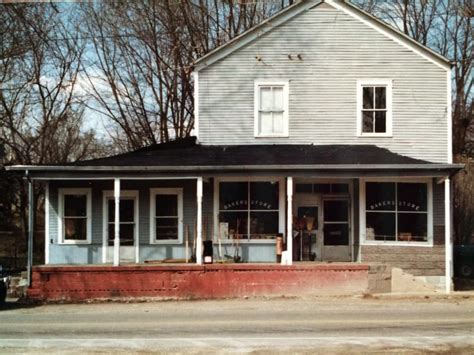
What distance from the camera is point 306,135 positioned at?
22.0 meters

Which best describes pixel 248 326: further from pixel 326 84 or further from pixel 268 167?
pixel 326 84

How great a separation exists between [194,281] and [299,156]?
5004 mm

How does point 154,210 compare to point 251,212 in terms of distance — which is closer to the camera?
point 251,212

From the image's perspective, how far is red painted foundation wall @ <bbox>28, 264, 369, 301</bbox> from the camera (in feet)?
61.9

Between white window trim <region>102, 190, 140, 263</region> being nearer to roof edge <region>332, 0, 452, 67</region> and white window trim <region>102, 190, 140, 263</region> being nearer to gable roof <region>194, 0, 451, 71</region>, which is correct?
gable roof <region>194, 0, 451, 71</region>

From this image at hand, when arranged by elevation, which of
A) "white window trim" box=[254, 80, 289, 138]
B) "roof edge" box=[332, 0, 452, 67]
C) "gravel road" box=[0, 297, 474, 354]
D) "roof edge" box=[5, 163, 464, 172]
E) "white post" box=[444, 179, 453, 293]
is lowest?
"gravel road" box=[0, 297, 474, 354]

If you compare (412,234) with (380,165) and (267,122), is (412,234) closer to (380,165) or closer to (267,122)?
(380,165)

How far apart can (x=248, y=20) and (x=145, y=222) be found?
15292mm

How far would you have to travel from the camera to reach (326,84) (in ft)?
72.3

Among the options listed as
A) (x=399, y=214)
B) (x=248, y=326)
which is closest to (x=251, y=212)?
(x=399, y=214)

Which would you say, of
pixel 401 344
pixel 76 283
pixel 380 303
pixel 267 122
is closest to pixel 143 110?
pixel 267 122

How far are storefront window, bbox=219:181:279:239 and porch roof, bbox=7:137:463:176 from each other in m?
1.23

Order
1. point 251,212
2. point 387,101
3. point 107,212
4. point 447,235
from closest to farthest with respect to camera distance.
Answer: point 447,235
point 251,212
point 107,212
point 387,101

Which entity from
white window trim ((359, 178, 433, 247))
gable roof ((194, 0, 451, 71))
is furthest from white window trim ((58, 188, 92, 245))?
white window trim ((359, 178, 433, 247))
